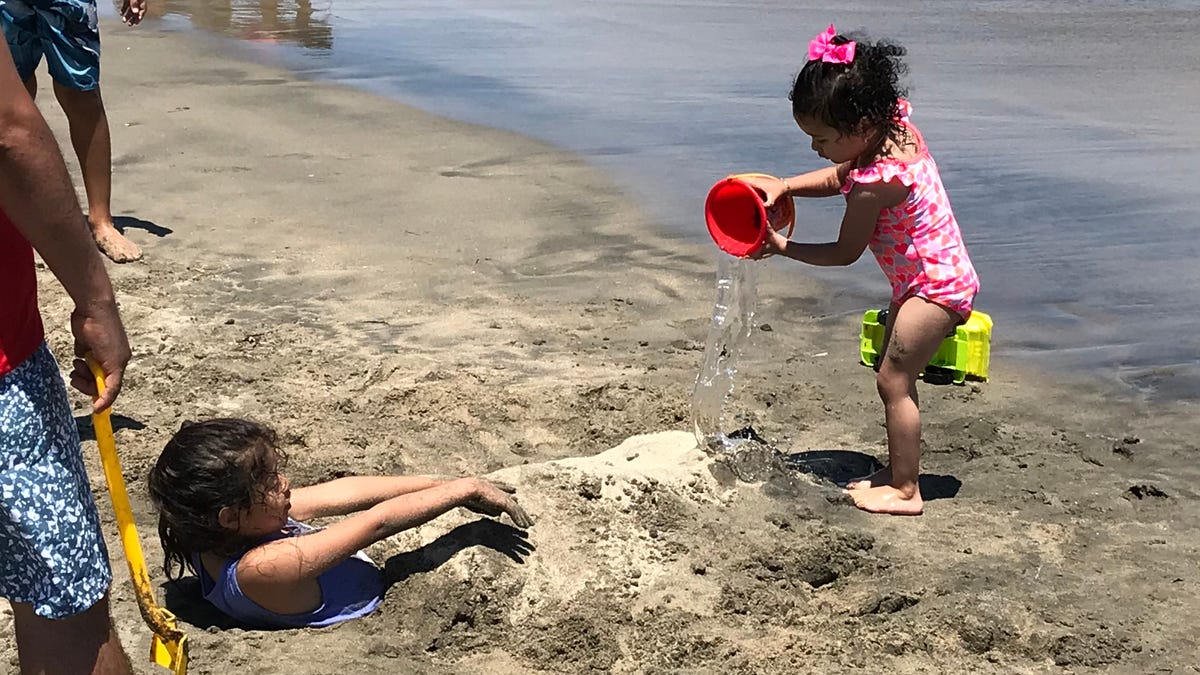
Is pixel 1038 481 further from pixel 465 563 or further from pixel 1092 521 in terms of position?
pixel 465 563

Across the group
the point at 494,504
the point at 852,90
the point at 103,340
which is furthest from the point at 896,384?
the point at 103,340

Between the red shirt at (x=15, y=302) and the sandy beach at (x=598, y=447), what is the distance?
1.29 meters

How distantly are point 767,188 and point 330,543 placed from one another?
1728 mm

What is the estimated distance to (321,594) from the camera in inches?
138

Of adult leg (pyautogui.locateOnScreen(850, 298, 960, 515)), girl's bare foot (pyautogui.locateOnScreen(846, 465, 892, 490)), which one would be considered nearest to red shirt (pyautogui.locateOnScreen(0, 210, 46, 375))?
adult leg (pyautogui.locateOnScreen(850, 298, 960, 515))

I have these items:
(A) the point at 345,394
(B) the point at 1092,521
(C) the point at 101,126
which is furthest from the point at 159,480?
(C) the point at 101,126

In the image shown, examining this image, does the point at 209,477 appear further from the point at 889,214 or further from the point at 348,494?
the point at 889,214

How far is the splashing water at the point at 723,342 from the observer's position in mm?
4402

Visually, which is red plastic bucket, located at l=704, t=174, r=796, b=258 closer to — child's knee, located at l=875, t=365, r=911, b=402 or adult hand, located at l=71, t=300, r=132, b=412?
child's knee, located at l=875, t=365, r=911, b=402

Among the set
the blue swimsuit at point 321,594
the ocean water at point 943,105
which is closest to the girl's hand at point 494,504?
the blue swimsuit at point 321,594

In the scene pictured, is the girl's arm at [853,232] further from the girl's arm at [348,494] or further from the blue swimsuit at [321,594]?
the blue swimsuit at [321,594]

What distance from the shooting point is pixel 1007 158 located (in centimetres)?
790

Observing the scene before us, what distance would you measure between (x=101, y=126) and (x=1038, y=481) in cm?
429

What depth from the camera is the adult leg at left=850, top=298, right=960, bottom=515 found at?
405 centimetres
